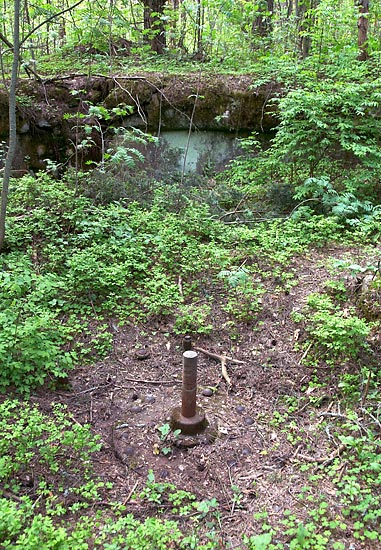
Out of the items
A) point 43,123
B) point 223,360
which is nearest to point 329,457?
point 223,360

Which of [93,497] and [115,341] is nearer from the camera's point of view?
[93,497]

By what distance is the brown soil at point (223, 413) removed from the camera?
Result: 110 inches

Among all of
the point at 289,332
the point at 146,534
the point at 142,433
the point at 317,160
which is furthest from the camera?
the point at 317,160

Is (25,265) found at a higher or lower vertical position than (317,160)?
lower

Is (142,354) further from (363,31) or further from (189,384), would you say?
(363,31)

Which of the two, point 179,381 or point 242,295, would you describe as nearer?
point 179,381

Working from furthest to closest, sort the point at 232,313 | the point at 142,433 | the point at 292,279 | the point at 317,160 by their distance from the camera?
the point at 317,160 < the point at 292,279 < the point at 232,313 < the point at 142,433

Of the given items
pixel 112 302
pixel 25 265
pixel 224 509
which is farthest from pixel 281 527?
pixel 25 265

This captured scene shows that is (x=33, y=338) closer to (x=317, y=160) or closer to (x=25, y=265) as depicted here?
(x=25, y=265)

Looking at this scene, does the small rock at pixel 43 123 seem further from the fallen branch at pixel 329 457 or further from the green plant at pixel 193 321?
the fallen branch at pixel 329 457

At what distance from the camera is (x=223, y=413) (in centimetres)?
357

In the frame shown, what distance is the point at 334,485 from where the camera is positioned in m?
2.70

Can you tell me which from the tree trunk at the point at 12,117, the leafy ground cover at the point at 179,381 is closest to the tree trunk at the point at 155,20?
the tree trunk at the point at 12,117

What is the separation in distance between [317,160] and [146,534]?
19.5 feet
